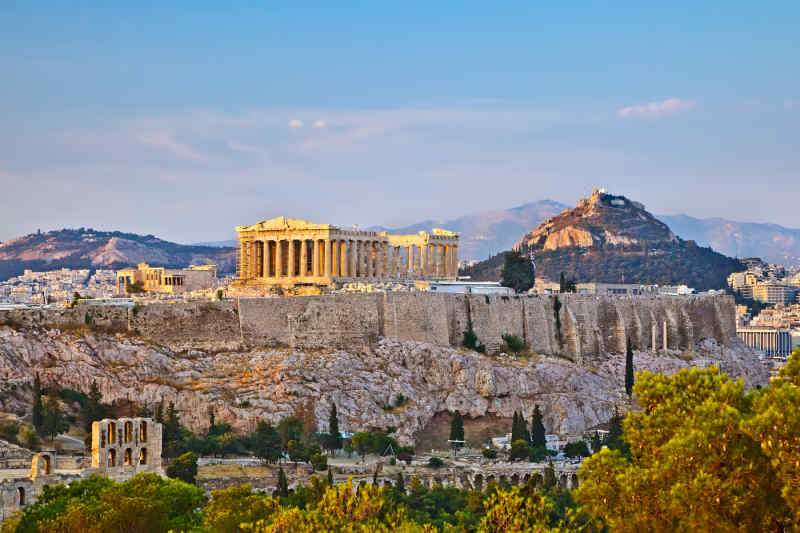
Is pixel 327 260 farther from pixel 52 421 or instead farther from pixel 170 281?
pixel 52 421

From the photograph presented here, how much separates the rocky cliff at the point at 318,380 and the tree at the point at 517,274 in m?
9.53

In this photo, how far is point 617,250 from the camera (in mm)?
175750

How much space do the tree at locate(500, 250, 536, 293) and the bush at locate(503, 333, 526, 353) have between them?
27.3ft

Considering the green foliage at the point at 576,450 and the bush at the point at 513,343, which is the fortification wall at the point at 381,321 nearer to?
the bush at the point at 513,343

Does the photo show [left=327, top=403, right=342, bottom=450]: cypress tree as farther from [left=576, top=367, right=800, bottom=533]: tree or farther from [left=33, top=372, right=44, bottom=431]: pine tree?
[left=576, top=367, right=800, bottom=533]: tree

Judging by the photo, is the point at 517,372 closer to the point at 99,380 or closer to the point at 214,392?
the point at 214,392

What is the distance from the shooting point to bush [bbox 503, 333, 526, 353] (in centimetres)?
7819

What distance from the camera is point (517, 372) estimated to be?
239 ft

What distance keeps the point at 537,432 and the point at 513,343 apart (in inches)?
568

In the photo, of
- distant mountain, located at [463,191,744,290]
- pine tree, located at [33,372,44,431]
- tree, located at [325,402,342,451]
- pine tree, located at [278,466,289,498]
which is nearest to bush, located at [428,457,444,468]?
tree, located at [325,402,342,451]

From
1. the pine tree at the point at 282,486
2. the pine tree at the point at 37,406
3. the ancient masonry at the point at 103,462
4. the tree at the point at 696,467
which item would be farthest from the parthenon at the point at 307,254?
the tree at the point at 696,467

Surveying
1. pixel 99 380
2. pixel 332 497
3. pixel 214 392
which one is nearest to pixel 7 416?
pixel 99 380

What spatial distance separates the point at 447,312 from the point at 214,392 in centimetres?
1850

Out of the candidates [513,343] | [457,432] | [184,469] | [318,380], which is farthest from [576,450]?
[184,469]
